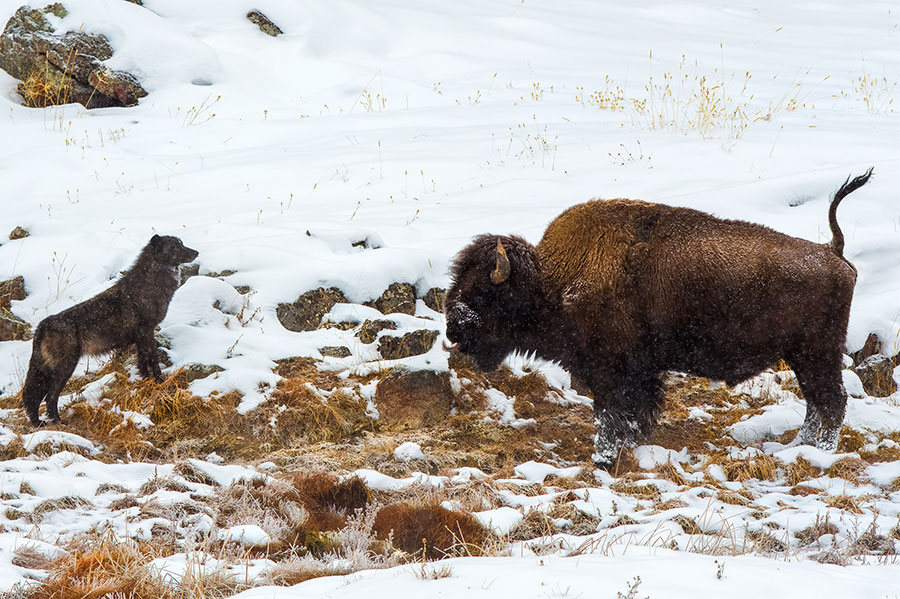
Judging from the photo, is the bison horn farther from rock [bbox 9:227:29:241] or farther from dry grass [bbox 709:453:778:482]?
rock [bbox 9:227:29:241]

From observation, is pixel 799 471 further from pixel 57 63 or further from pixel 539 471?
pixel 57 63

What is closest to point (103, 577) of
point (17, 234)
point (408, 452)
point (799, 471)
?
point (408, 452)

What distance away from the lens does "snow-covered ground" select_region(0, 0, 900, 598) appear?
540cm

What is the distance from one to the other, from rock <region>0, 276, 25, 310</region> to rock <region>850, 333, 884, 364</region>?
7999mm

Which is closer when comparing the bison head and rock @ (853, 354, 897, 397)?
the bison head

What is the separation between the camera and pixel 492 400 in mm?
7359

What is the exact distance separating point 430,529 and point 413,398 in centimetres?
252

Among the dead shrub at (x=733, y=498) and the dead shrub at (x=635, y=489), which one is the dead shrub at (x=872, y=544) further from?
the dead shrub at (x=635, y=489)

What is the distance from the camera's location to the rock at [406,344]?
7.85 metres

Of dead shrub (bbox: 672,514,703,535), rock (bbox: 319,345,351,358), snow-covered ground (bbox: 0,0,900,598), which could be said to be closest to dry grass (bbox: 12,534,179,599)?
snow-covered ground (bbox: 0,0,900,598)

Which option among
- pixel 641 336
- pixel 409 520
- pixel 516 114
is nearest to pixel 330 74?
pixel 516 114

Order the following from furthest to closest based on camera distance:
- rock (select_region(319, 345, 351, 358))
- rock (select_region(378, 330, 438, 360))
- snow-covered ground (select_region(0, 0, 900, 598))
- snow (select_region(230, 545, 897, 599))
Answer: rock (select_region(378, 330, 438, 360)) → rock (select_region(319, 345, 351, 358)) → snow-covered ground (select_region(0, 0, 900, 598)) → snow (select_region(230, 545, 897, 599))

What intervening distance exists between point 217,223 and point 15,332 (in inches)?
100

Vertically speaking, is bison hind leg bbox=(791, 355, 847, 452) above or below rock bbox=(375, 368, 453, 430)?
above
